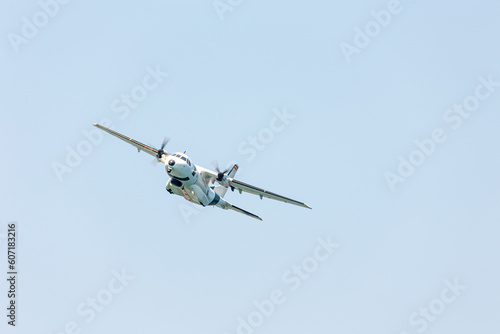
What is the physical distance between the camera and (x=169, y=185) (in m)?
42.7

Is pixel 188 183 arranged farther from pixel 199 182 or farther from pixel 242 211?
pixel 242 211

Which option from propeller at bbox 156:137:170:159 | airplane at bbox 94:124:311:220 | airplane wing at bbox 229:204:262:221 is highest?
propeller at bbox 156:137:170:159

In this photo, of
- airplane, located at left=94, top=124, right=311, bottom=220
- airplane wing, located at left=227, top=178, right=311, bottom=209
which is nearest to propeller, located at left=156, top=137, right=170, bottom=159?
airplane, located at left=94, top=124, right=311, bottom=220

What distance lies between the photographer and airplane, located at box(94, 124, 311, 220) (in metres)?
41.5

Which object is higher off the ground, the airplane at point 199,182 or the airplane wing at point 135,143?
the airplane wing at point 135,143

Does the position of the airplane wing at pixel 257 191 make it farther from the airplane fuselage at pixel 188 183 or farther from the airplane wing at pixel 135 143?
the airplane wing at pixel 135 143

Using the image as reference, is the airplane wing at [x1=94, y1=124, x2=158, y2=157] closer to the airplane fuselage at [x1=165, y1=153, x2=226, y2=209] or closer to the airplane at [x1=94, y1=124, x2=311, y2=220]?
the airplane at [x1=94, y1=124, x2=311, y2=220]

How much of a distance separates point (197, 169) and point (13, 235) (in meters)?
13.5

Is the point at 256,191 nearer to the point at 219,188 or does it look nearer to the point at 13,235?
the point at 219,188

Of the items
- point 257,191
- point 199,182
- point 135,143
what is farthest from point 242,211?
point 135,143

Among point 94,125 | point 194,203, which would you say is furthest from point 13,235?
point 194,203

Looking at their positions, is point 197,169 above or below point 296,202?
above

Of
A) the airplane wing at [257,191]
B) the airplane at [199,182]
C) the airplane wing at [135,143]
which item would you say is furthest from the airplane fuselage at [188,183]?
the airplane wing at [135,143]

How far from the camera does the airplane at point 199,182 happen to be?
41.5 metres
